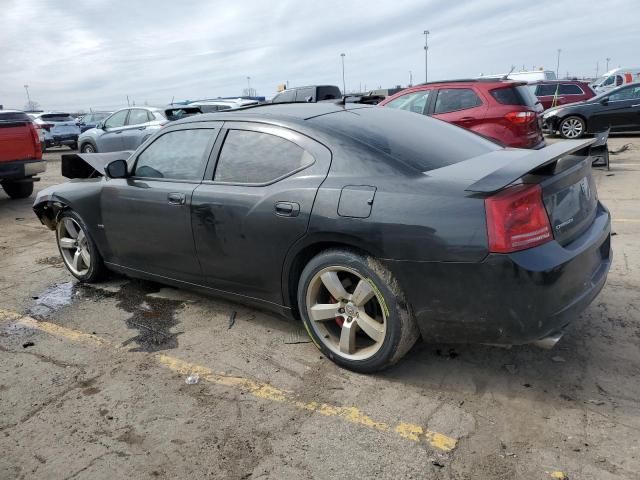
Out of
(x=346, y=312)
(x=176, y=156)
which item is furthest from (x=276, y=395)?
(x=176, y=156)

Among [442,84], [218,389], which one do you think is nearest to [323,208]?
[218,389]

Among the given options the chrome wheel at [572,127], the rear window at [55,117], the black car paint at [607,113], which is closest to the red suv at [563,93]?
the black car paint at [607,113]

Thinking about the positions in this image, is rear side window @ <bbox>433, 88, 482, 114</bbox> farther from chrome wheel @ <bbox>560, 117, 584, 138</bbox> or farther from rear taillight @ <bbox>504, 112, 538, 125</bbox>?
chrome wheel @ <bbox>560, 117, 584, 138</bbox>

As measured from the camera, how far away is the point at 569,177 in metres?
2.75

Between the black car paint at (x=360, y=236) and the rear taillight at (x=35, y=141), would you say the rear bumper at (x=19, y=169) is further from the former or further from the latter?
the black car paint at (x=360, y=236)

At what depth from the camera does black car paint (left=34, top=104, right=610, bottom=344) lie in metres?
2.47

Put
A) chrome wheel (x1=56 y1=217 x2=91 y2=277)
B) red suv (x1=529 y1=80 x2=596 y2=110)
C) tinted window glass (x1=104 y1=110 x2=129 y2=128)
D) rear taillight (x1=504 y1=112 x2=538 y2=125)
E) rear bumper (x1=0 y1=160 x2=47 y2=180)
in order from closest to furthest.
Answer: chrome wheel (x1=56 y1=217 x2=91 y2=277), rear taillight (x1=504 y1=112 x2=538 y2=125), rear bumper (x1=0 y1=160 x2=47 y2=180), tinted window glass (x1=104 y1=110 x2=129 y2=128), red suv (x1=529 y1=80 x2=596 y2=110)

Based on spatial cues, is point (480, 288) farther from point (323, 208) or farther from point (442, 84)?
point (442, 84)

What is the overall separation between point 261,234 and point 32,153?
7546 millimetres

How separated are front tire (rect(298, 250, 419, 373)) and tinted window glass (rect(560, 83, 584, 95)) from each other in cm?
1769

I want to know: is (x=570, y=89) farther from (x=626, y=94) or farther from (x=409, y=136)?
(x=409, y=136)

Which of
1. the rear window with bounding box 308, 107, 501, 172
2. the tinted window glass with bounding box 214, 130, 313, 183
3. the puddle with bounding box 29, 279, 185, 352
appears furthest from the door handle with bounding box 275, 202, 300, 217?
the puddle with bounding box 29, 279, 185, 352

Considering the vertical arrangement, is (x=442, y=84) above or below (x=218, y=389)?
above

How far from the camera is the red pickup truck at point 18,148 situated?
8578 millimetres
